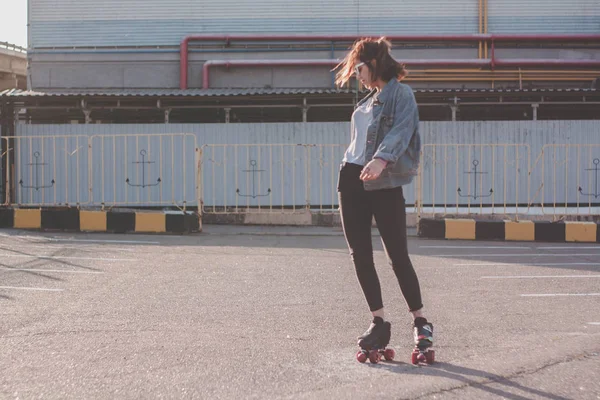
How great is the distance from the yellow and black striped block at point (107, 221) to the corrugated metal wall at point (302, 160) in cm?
443

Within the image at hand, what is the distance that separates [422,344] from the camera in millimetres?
3482

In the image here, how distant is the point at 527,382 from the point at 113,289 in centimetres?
379

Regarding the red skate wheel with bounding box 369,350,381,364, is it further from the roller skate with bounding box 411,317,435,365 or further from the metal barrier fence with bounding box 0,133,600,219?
the metal barrier fence with bounding box 0,133,600,219

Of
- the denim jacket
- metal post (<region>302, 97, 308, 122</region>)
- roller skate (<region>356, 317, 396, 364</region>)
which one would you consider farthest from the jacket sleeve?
metal post (<region>302, 97, 308, 122</region>)

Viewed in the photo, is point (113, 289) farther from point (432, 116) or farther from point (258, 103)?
point (432, 116)

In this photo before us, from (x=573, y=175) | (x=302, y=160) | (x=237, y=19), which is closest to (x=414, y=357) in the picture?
(x=302, y=160)

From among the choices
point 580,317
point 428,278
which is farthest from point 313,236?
point 580,317

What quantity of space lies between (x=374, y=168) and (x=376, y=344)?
89 cm

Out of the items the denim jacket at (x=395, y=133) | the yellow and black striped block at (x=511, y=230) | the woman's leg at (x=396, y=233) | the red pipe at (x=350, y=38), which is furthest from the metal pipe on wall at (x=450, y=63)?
the woman's leg at (x=396, y=233)

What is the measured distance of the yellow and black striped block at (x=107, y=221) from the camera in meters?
11.4

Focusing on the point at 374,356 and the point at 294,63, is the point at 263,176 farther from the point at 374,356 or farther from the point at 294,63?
the point at 374,356

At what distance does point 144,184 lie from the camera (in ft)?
54.3

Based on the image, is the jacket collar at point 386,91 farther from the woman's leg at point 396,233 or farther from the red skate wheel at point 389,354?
the red skate wheel at point 389,354


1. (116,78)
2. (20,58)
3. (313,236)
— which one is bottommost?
(313,236)
